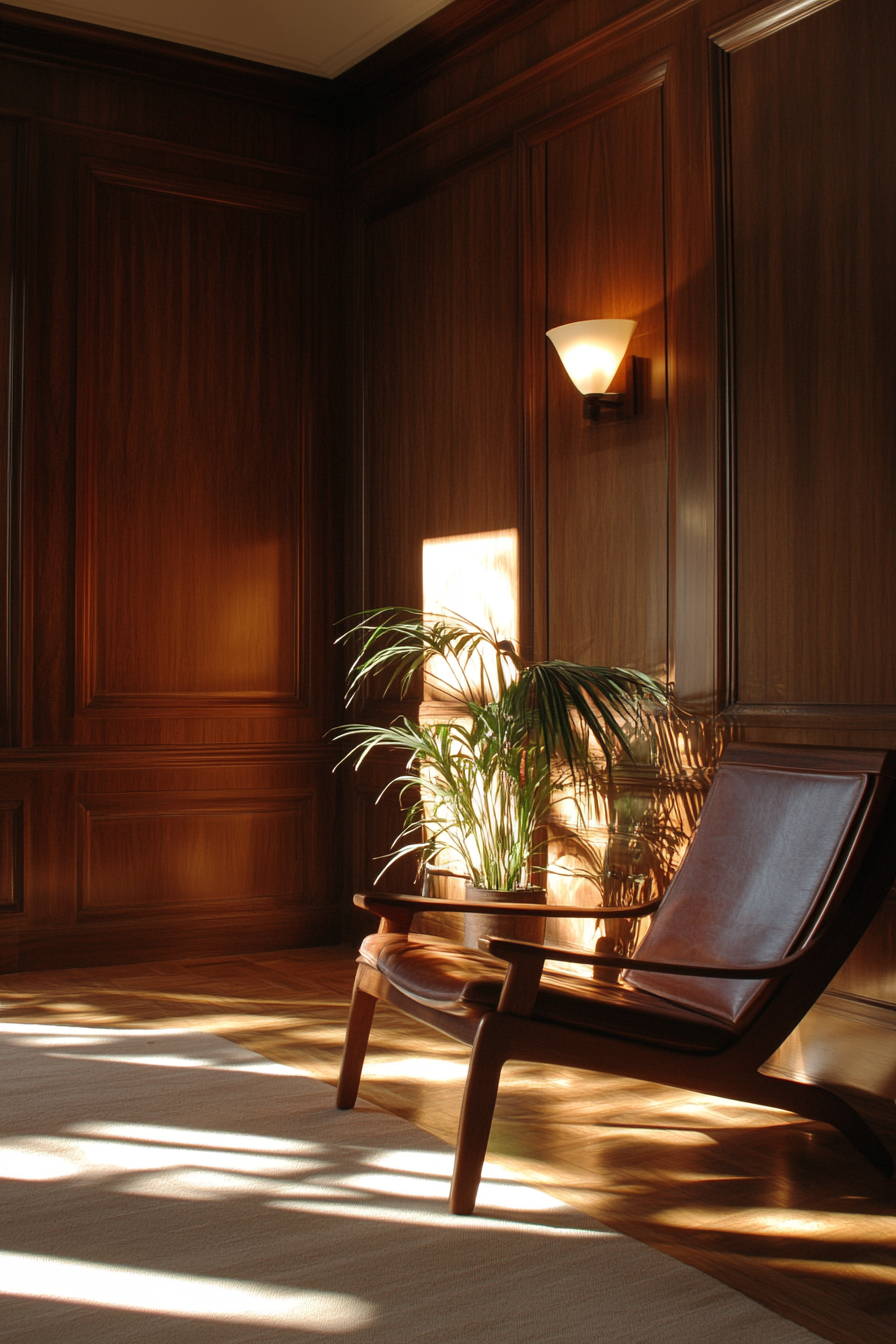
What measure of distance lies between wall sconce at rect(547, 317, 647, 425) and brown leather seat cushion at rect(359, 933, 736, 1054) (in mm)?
1777

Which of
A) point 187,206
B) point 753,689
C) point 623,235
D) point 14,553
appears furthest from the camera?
point 187,206

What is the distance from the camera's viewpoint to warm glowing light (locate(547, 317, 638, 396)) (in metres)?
3.73

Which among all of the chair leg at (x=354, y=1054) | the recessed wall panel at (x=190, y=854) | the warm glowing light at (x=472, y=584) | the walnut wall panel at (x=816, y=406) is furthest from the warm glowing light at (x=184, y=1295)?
the recessed wall panel at (x=190, y=854)

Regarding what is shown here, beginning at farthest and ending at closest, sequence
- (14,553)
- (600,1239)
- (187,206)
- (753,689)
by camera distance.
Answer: (187,206) → (14,553) → (753,689) → (600,1239)

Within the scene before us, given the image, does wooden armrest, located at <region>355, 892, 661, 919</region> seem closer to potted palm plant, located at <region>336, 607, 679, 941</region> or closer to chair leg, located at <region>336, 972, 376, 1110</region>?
chair leg, located at <region>336, 972, 376, 1110</region>

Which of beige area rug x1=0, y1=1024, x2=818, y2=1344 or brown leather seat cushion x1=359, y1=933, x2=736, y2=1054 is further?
brown leather seat cushion x1=359, y1=933, x2=736, y2=1054

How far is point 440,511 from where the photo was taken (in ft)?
15.4

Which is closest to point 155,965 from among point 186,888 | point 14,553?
point 186,888

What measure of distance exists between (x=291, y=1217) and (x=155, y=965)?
2.49 meters

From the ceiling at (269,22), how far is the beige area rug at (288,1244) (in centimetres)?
353

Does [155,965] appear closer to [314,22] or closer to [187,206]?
[187,206]

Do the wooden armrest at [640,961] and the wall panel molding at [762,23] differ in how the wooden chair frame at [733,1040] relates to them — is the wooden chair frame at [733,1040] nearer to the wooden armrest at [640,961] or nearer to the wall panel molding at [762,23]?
the wooden armrest at [640,961]

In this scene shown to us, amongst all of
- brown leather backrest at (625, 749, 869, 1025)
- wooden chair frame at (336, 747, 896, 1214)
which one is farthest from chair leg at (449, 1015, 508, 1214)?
brown leather backrest at (625, 749, 869, 1025)

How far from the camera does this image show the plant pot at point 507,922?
364 cm
